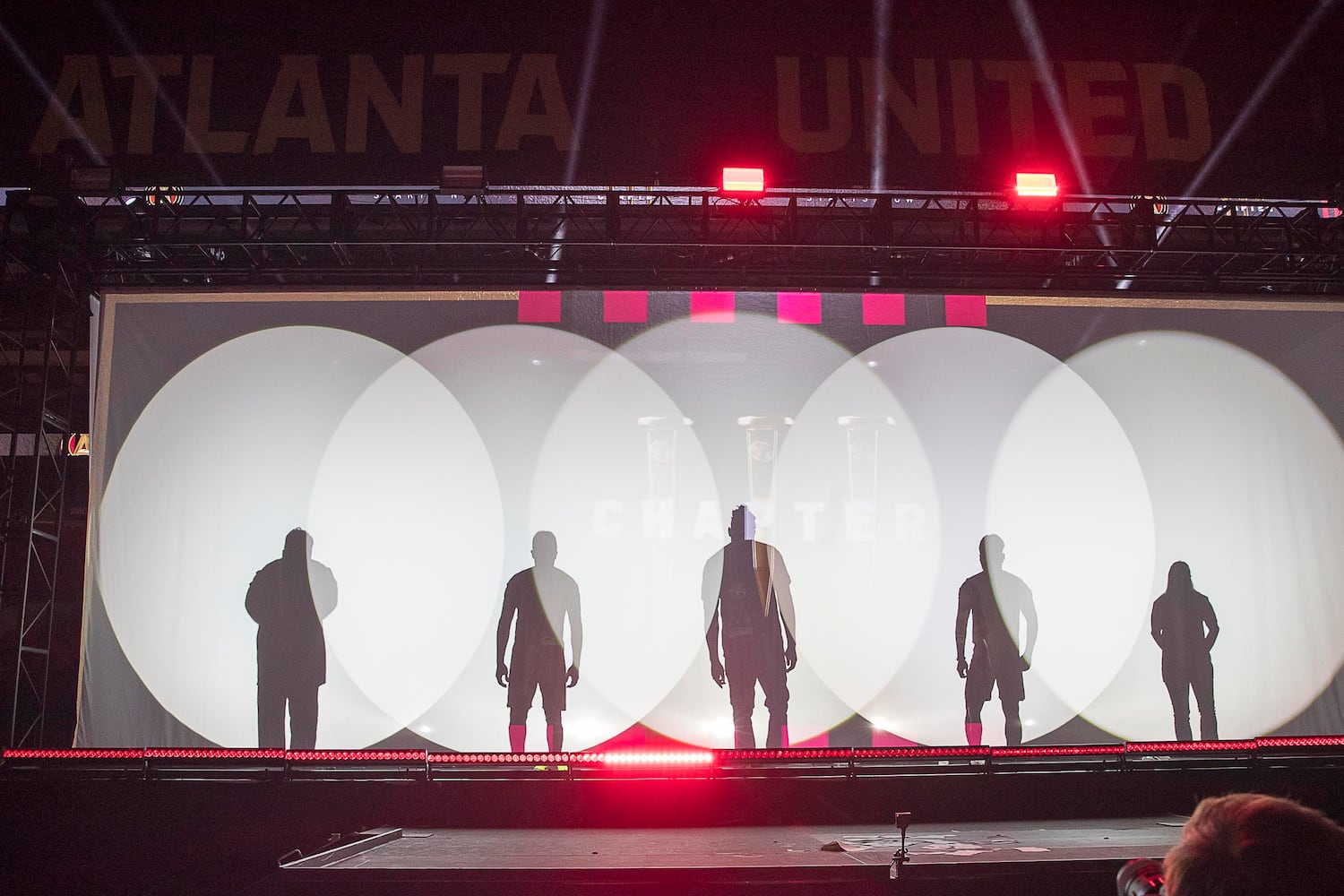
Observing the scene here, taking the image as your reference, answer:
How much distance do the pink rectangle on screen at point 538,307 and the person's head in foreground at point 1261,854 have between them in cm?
674

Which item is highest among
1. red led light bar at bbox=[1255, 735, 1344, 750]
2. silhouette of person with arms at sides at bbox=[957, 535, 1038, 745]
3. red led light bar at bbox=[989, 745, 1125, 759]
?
silhouette of person with arms at sides at bbox=[957, 535, 1038, 745]

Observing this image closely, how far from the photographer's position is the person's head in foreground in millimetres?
986

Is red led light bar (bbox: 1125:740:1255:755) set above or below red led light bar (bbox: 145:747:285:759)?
below

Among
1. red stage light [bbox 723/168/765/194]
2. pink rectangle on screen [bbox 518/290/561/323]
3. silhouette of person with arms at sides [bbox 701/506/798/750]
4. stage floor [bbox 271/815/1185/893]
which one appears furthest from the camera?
pink rectangle on screen [bbox 518/290/561/323]

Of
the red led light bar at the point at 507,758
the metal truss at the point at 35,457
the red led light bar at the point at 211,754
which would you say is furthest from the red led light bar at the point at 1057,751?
the metal truss at the point at 35,457

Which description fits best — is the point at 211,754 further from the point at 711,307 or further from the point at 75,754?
the point at 711,307

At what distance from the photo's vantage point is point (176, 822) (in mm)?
4750

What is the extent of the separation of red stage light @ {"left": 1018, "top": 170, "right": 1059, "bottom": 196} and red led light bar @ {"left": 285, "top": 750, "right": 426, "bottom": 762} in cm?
525

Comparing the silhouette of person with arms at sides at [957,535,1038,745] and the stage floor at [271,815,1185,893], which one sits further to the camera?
the silhouette of person with arms at sides at [957,535,1038,745]

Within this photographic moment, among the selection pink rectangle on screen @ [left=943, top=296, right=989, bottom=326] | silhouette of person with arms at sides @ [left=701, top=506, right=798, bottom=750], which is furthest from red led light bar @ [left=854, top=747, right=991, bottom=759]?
pink rectangle on screen @ [left=943, top=296, right=989, bottom=326]

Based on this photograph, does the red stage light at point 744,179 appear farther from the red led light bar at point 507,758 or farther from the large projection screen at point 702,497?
the red led light bar at point 507,758

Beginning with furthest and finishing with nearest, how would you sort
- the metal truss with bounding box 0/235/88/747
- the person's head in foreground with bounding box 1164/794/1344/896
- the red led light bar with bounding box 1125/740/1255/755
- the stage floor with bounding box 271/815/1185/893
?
the metal truss with bounding box 0/235/88/747 < the red led light bar with bounding box 1125/740/1255/755 < the stage floor with bounding box 271/815/1185/893 < the person's head in foreground with bounding box 1164/794/1344/896

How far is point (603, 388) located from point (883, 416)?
2275 millimetres

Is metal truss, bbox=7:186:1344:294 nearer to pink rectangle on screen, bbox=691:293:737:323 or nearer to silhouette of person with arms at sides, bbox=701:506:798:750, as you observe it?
pink rectangle on screen, bbox=691:293:737:323
